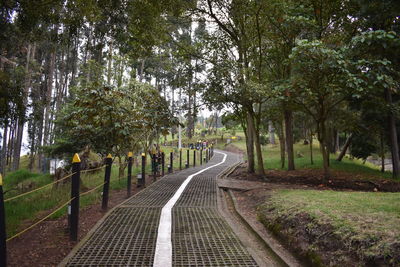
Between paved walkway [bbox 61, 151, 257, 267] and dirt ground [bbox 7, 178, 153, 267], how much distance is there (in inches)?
9.0

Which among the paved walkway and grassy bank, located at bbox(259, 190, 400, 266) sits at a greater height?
grassy bank, located at bbox(259, 190, 400, 266)

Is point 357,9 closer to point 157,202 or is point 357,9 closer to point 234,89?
point 234,89

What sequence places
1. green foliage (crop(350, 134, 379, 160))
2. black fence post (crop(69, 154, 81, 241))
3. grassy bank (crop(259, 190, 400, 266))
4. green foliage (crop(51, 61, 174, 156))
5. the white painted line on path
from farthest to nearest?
green foliage (crop(350, 134, 379, 160)) → green foliage (crop(51, 61, 174, 156)) → black fence post (crop(69, 154, 81, 241)) → the white painted line on path → grassy bank (crop(259, 190, 400, 266))

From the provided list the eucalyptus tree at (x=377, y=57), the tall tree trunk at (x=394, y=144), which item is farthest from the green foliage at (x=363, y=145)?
the eucalyptus tree at (x=377, y=57)

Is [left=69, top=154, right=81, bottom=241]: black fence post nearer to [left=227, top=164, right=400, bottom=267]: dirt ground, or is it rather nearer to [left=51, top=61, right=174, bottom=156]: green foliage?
[left=227, top=164, right=400, bottom=267]: dirt ground

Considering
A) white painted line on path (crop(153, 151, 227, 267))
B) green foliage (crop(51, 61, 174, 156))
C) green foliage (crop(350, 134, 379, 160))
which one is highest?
green foliage (crop(51, 61, 174, 156))

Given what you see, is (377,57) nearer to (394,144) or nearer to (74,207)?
(394,144)

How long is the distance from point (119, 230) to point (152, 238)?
677mm

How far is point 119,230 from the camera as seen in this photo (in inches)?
167

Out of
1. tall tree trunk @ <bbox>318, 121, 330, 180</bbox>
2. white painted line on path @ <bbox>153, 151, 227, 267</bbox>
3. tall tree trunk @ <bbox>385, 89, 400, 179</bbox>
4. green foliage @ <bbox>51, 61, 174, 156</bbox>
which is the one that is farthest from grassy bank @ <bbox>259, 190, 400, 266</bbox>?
tall tree trunk @ <bbox>385, 89, 400, 179</bbox>

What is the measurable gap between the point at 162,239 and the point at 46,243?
5.41 ft

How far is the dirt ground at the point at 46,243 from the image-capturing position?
126 inches

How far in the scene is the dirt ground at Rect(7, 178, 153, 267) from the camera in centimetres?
321

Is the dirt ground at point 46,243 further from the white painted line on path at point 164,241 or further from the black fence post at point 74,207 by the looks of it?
the white painted line on path at point 164,241
